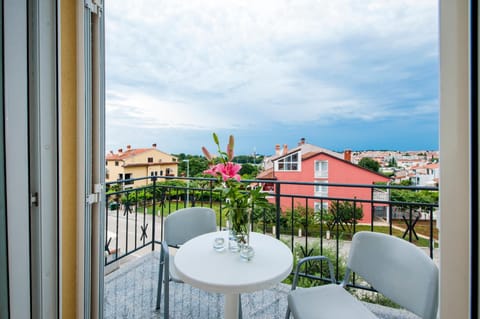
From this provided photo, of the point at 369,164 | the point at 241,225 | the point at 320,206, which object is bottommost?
the point at 320,206

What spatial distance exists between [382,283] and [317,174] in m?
1.33

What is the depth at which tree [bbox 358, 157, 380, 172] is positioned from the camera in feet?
7.86

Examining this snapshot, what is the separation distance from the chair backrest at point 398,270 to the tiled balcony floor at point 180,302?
907mm

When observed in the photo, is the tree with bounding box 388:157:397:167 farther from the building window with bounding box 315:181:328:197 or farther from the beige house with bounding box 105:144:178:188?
the beige house with bounding box 105:144:178:188

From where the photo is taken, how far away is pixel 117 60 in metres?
2.71

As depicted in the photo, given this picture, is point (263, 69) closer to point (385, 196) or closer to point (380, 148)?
point (380, 148)

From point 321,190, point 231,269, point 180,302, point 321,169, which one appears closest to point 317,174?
point 321,169

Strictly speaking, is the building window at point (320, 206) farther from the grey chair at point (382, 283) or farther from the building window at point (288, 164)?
the grey chair at point (382, 283)

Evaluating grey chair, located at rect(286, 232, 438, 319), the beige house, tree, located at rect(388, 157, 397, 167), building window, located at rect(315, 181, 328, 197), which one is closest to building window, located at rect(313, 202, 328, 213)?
building window, located at rect(315, 181, 328, 197)

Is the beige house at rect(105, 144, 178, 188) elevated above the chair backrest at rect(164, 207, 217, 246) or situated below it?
above

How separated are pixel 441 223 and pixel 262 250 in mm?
1021

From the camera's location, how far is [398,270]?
4.02 feet

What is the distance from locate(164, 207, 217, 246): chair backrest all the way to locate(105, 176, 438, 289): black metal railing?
11 cm

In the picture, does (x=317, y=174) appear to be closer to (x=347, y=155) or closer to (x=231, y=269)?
(x=347, y=155)
